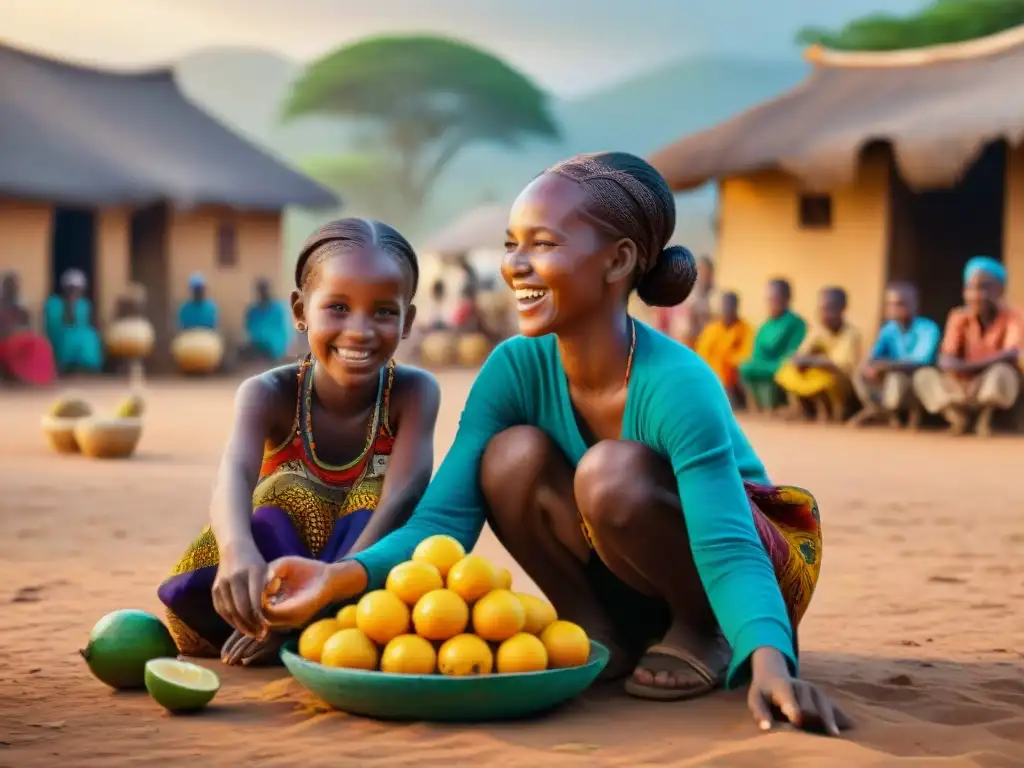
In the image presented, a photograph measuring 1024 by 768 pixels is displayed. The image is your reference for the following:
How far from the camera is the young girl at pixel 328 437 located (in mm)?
3617

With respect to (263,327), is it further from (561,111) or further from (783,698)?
(561,111)

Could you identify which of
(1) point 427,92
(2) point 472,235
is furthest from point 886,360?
(1) point 427,92

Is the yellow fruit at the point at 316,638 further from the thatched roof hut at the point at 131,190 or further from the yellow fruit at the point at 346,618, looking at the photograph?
the thatched roof hut at the point at 131,190

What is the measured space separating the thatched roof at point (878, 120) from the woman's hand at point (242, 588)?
10.5 metres

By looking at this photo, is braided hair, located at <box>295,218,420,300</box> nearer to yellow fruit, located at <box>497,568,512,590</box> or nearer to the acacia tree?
yellow fruit, located at <box>497,568,512,590</box>

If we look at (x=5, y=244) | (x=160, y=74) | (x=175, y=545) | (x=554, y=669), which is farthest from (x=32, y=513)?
(x=160, y=74)

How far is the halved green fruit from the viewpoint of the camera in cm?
317

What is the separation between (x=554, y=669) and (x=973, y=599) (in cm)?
238

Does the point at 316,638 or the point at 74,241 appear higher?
the point at 74,241

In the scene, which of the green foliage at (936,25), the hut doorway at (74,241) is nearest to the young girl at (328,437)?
the hut doorway at (74,241)

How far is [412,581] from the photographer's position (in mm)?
3182

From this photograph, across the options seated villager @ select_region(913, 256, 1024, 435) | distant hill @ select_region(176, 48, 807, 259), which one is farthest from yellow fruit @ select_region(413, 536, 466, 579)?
distant hill @ select_region(176, 48, 807, 259)

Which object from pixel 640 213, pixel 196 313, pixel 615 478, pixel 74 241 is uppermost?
pixel 74 241

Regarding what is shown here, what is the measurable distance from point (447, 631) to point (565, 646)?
0.27m
